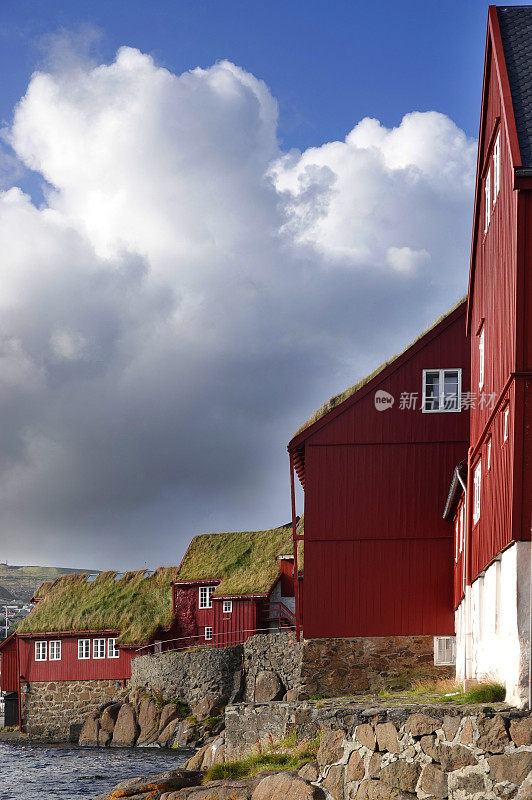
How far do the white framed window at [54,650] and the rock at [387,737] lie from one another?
1594 inches

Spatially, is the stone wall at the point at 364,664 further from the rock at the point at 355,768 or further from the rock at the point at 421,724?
the rock at the point at 421,724

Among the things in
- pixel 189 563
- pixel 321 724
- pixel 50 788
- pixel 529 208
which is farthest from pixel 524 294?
pixel 189 563

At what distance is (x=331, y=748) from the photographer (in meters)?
15.4

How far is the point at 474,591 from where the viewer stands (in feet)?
68.7

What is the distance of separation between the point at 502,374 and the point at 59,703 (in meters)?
39.7

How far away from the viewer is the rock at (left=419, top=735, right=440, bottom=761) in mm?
13625

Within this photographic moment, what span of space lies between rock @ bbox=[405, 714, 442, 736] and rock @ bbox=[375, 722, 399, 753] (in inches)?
12.0

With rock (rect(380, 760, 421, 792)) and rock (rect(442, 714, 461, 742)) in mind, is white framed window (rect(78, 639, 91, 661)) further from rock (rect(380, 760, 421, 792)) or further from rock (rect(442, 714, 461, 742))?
rock (rect(442, 714, 461, 742))

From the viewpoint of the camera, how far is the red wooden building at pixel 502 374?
51.3 ft

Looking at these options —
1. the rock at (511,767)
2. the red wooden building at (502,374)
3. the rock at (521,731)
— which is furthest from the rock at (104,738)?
the rock at (521,731)

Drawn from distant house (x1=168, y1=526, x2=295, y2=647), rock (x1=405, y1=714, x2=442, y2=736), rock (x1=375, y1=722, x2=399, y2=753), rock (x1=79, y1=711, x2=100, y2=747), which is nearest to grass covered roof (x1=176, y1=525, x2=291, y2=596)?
distant house (x1=168, y1=526, x2=295, y2=647)

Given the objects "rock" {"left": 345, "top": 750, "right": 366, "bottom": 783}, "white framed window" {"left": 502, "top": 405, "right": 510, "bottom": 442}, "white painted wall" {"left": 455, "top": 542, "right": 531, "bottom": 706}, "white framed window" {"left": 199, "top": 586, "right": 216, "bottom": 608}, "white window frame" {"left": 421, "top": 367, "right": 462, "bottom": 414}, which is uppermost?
"white window frame" {"left": 421, "top": 367, "right": 462, "bottom": 414}

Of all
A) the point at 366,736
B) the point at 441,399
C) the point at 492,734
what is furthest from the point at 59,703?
the point at 492,734

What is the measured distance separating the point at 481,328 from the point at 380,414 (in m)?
7.45
